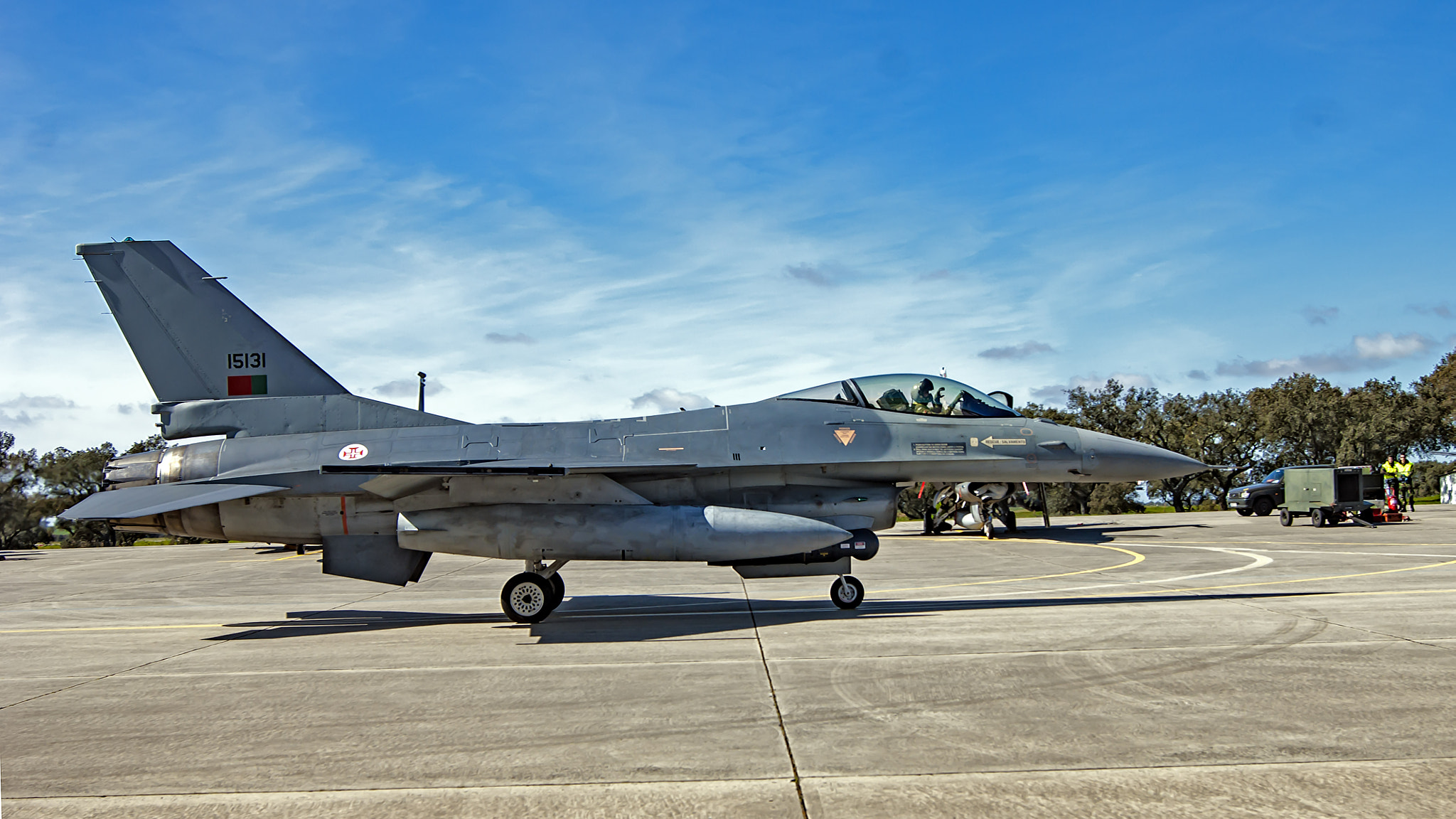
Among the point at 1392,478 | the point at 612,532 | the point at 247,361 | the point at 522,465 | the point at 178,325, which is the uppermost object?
the point at 178,325

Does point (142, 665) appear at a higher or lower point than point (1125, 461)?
lower

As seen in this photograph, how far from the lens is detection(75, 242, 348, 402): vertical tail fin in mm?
11648

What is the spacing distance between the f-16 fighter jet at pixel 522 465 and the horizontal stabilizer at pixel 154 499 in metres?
0.03

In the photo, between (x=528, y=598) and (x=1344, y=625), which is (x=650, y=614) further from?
(x=1344, y=625)

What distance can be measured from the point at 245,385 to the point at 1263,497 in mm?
34320

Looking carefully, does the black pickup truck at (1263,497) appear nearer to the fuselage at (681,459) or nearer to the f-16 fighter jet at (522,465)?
the f-16 fighter jet at (522,465)

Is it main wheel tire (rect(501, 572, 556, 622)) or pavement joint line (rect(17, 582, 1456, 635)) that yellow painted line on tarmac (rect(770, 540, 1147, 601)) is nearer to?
pavement joint line (rect(17, 582, 1456, 635))

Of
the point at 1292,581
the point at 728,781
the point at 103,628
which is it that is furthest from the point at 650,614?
the point at 1292,581

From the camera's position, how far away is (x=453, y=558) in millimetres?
23891

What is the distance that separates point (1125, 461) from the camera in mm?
11750

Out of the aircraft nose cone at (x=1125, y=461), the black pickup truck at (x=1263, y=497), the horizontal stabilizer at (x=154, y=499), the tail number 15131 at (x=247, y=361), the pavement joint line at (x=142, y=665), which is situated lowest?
the pavement joint line at (x=142, y=665)

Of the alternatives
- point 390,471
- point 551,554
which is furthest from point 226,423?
point 551,554

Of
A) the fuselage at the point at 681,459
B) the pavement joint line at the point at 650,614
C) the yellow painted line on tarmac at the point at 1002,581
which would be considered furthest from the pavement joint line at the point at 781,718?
the yellow painted line on tarmac at the point at 1002,581

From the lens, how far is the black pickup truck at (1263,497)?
33125 millimetres
